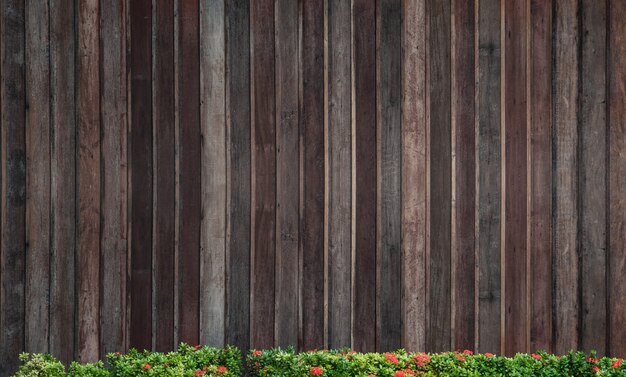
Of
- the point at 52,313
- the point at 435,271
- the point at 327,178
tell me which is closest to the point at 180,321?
the point at 52,313

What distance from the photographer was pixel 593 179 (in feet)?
15.7

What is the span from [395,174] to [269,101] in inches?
45.0

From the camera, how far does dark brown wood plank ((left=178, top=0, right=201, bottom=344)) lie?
15.2 feet

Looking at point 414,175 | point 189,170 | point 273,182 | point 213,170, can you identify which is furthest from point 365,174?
point 189,170

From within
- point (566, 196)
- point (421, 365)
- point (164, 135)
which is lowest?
point (421, 365)

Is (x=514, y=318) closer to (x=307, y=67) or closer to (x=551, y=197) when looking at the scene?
(x=551, y=197)

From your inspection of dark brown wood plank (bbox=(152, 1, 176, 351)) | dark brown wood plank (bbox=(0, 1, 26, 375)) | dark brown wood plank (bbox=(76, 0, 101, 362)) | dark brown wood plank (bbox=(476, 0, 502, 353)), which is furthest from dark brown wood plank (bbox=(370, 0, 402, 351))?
dark brown wood plank (bbox=(0, 1, 26, 375))

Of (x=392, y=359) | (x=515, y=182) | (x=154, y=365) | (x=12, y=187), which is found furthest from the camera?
(x=515, y=182)

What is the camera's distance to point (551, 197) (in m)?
4.75

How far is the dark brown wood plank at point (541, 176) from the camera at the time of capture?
4734 millimetres

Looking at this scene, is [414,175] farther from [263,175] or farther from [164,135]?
[164,135]

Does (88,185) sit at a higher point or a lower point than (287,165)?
lower

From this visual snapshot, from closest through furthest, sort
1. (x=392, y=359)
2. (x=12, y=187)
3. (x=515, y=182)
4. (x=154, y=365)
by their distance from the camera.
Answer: (x=154, y=365)
(x=392, y=359)
(x=12, y=187)
(x=515, y=182)

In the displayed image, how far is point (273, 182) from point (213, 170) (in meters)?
0.48
